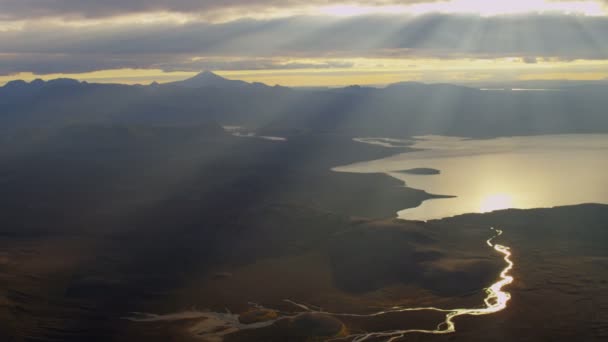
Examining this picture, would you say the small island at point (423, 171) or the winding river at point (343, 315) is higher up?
the winding river at point (343, 315)

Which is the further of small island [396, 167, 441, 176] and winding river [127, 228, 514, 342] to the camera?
small island [396, 167, 441, 176]

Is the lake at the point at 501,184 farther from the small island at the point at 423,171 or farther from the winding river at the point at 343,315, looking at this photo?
the winding river at the point at 343,315

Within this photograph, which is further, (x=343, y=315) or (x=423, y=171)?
(x=423, y=171)

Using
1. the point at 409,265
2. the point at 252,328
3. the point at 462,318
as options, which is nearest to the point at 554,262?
the point at 409,265

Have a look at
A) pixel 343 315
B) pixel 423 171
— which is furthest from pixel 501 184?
pixel 343 315

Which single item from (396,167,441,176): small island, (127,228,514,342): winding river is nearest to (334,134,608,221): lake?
(396,167,441,176): small island

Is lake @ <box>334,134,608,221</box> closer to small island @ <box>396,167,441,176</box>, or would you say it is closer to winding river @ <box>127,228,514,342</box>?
small island @ <box>396,167,441,176</box>

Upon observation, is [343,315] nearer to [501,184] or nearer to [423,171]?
[501,184]

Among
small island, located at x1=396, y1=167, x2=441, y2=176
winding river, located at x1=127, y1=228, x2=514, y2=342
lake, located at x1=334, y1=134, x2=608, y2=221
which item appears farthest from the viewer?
small island, located at x1=396, y1=167, x2=441, y2=176

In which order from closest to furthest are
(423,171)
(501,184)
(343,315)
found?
(343,315) < (501,184) < (423,171)

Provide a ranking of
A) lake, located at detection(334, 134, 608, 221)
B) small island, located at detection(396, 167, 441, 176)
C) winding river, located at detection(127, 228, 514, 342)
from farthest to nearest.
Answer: small island, located at detection(396, 167, 441, 176) < lake, located at detection(334, 134, 608, 221) < winding river, located at detection(127, 228, 514, 342)

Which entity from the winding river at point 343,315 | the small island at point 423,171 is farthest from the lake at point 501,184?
the winding river at point 343,315

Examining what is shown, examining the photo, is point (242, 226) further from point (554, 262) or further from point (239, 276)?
point (554, 262)
